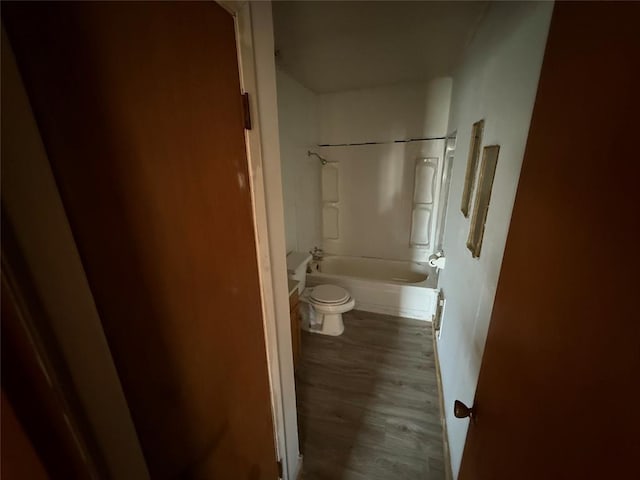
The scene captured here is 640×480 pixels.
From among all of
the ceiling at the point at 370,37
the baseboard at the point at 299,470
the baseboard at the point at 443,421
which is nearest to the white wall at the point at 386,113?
the ceiling at the point at 370,37

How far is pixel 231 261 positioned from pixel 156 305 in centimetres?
22

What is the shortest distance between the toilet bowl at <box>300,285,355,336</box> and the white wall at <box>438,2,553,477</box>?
0.87m

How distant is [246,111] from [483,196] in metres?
1.13

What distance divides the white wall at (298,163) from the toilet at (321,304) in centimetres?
32

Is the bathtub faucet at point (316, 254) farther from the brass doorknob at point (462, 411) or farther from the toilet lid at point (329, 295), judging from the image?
the brass doorknob at point (462, 411)

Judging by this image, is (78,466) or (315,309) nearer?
(78,466)

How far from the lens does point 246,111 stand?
71 centimetres

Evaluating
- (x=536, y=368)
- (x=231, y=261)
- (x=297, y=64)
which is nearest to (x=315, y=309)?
(x=231, y=261)

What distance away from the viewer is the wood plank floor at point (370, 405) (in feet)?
4.41

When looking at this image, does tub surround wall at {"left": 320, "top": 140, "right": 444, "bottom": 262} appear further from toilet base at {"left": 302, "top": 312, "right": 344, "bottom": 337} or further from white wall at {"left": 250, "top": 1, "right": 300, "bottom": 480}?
white wall at {"left": 250, "top": 1, "right": 300, "bottom": 480}

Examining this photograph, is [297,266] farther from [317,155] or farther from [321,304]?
[317,155]

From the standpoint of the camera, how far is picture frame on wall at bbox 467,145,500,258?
1.11 meters

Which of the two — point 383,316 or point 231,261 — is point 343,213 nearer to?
point 383,316

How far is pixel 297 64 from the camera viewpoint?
6.57 feet
